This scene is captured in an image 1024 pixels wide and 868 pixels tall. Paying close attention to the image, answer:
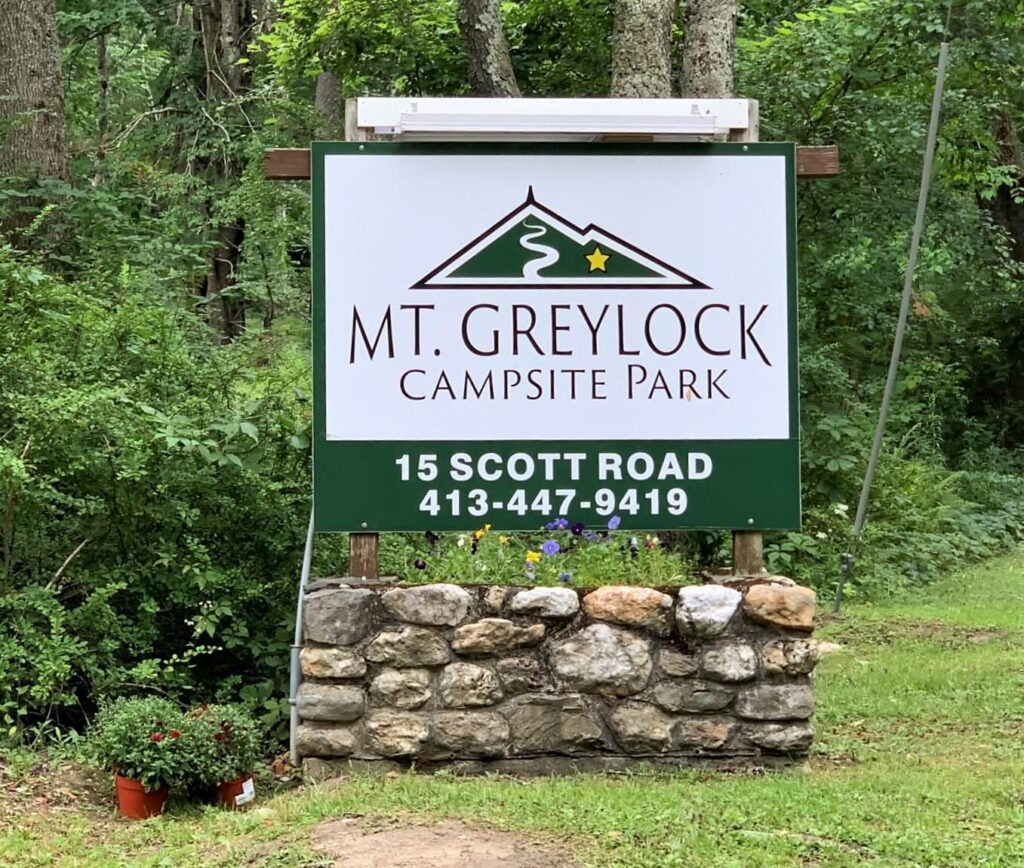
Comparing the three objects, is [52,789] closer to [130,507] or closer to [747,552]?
[130,507]

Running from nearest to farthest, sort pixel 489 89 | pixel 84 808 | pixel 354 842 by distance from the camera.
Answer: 1. pixel 354 842
2. pixel 84 808
3. pixel 489 89

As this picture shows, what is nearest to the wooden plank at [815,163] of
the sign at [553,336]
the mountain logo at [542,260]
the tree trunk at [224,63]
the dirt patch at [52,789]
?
the sign at [553,336]

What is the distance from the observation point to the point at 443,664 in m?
4.88

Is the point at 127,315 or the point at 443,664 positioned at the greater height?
the point at 127,315

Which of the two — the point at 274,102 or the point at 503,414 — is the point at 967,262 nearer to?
the point at 274,102

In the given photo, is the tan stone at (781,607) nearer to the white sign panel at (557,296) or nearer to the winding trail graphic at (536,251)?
the white sign panel at (557,296)

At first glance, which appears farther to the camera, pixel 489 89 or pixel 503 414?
pixel 489 89

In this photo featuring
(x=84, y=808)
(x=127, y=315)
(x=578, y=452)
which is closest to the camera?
(x=84, y=808)

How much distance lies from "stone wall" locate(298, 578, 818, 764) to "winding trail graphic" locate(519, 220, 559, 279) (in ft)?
4.27

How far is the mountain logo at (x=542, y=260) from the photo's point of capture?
199 inches

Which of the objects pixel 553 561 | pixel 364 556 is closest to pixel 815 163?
pixel 553 561

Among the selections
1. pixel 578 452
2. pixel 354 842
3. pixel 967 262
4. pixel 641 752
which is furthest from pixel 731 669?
pixel 967 262

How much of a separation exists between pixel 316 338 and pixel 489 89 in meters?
5.63

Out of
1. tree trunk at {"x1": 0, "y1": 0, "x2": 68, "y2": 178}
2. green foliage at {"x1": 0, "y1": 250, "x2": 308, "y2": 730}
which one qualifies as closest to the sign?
green foliage at {"x1": 0, "y1": 250, "x2": 308, "y2": 730}
